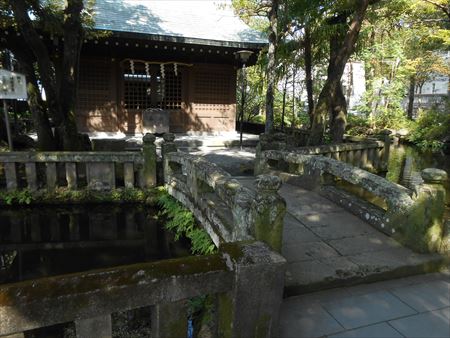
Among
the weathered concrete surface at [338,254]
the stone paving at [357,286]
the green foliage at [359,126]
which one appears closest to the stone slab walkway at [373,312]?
the stone paving at [357,286]

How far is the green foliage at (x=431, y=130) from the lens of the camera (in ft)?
63.9

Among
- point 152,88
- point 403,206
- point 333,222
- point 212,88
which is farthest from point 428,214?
point 152,88

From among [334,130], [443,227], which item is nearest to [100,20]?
[334,130]

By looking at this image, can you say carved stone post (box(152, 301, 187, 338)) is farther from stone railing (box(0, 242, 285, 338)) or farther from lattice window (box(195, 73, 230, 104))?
lattice window (box(195, 73, 230, 104))

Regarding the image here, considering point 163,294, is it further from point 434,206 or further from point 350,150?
point 350,150

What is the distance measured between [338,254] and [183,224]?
364 cm

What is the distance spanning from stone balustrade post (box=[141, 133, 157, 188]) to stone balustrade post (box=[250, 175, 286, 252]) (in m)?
5.53

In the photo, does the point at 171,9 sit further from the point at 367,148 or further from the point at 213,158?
the point at 367,148

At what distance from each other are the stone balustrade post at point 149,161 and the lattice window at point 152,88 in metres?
6.90

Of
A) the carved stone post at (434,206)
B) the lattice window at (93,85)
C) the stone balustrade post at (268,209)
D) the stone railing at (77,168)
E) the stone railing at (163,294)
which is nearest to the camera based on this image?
the stone railing at (163,294)

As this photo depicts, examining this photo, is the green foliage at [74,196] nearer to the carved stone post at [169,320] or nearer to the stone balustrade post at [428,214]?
the stone balustrade post at [428,214]

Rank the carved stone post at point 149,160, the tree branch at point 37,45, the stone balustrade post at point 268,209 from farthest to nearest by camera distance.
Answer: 1. the carved stone post at point 149,160
2. the tree branch at point 37,45
3. the stone balustrade post at point 268,209

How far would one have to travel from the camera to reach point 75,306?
2076 millimetres

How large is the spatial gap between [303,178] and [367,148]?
15.4 ft
